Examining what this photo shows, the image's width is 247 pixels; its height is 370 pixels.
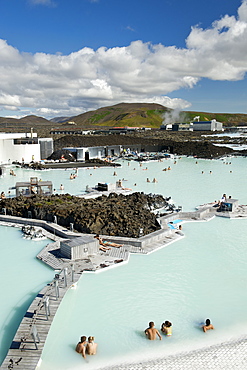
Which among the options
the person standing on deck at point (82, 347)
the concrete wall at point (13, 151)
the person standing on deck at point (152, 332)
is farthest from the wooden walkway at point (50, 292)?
the concrete wall at point (13, 151)

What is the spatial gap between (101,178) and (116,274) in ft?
68.0

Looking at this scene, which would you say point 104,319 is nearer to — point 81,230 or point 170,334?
point 170,334

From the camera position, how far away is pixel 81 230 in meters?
14.0

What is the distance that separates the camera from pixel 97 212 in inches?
579

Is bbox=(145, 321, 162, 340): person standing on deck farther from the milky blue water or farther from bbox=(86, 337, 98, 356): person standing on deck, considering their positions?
bbox=(86, 337, 98, 356): person standing on deck

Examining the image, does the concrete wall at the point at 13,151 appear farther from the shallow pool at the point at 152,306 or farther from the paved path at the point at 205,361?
the paved path at the point at 205,361

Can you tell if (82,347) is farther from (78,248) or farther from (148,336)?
(78,248)

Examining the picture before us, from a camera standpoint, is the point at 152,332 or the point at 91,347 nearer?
the point at 91,347

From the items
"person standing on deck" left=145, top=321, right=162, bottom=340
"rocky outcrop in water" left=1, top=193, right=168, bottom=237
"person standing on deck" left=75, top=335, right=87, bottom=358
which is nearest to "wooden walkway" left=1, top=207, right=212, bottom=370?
"person standing on deck" left=75, top=335, right=87, bottom=358

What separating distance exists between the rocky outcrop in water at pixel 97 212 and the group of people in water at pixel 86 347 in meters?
6.55

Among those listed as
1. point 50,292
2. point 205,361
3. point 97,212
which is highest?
point 97,212

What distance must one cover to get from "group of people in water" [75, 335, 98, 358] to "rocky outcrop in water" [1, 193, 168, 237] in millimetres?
6551

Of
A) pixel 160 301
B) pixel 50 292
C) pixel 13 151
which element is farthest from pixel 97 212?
pixel 13 151

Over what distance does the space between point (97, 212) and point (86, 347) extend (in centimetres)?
814
